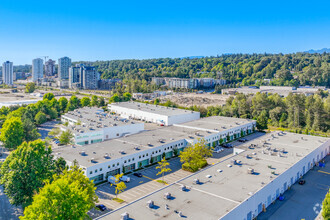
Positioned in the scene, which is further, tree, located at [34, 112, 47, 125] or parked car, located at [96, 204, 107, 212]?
tree, located at [34, 112, 47, 125]

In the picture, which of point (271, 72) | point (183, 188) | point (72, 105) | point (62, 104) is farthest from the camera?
point (271, 72)

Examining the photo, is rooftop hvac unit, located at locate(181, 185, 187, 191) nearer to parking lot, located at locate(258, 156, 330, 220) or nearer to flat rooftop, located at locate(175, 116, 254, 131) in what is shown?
parking lot, located at locate(258, 156, 330, 220)

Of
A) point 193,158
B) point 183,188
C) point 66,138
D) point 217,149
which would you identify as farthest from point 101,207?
point 217,149

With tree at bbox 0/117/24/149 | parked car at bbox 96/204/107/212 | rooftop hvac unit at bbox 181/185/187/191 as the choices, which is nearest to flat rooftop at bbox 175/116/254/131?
rooftop hvac unit at bbox 181/185/187/191

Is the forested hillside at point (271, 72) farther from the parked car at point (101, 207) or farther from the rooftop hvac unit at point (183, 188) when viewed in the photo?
the rooftop hvac unit at point (183, 188)

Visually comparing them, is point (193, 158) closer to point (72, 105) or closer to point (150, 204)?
point (150, 204)

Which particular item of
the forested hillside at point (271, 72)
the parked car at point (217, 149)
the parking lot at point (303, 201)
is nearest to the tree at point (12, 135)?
the parked car at point (217, 149)

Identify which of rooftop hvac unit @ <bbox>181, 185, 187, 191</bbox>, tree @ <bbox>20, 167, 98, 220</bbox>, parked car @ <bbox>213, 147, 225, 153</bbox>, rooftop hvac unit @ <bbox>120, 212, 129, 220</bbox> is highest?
tree @ <bbox>20, 167, 98, 220</bbox>

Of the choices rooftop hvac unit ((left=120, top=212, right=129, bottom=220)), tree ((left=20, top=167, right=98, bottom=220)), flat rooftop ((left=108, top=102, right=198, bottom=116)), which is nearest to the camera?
tree ((left=20, top=167, right=98, bottom=220))
